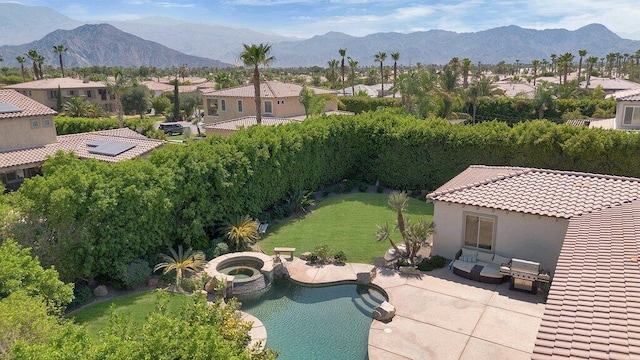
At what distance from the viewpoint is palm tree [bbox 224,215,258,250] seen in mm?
20906

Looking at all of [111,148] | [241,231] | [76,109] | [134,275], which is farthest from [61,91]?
[134,275]

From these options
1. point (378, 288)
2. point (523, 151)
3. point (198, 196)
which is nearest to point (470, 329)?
point (378, 288)

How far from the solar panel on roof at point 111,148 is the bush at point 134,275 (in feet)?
44.2

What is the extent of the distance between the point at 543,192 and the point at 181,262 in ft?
51.0

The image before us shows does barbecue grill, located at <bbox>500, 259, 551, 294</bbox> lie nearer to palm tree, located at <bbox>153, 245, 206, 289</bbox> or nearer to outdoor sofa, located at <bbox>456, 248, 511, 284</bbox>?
outdoor sofa, located at <bbox>456, 248, 511, 284</bbox>

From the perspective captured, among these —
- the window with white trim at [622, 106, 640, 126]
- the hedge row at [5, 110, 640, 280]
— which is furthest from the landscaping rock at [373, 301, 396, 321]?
Answer: the window with white trim at [622, 106, 640, 126]

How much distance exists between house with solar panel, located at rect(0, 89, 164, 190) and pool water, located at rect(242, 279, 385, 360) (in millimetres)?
16809

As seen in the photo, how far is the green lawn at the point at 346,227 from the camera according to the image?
21297mm

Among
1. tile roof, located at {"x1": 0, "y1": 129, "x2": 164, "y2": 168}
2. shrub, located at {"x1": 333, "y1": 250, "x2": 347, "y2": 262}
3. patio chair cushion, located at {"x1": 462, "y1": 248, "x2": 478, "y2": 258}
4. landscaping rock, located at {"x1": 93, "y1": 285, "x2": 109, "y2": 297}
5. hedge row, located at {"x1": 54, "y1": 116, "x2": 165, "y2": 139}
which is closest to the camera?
landscaping rock, located at {"x1": 93, "y1": 285, "x2": 109, "y2": 297}

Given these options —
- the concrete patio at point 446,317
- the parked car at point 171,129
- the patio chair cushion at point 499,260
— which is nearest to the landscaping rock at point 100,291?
the concrete patio at point 446,317

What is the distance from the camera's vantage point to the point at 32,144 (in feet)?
96.8

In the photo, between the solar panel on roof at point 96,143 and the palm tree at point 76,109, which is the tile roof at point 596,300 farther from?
the palm tree at point 76,109

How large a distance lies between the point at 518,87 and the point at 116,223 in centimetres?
7447

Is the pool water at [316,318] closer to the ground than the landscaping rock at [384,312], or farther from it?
closer to the ground
